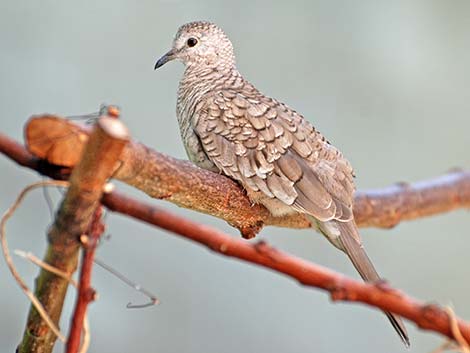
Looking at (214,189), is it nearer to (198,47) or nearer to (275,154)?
(275,154)

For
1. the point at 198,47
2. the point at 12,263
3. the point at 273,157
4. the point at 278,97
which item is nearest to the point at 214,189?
the point at 273,157

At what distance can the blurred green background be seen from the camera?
247 centimetres

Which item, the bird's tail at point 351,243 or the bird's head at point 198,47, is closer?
the bird's tail at point 351,243

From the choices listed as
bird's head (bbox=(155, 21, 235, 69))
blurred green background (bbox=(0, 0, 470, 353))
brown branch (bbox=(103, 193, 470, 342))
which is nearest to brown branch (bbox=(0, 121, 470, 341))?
brown branch (bbox=(103, 193, 470, 342))

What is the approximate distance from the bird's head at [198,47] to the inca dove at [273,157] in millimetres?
132

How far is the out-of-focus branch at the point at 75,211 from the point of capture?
2.65 feet

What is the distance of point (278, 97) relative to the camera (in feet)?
9.48

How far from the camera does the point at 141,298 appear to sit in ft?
7.98

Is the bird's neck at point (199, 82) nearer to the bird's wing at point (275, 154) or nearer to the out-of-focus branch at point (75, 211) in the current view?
the bird's wing at point (275, 154)

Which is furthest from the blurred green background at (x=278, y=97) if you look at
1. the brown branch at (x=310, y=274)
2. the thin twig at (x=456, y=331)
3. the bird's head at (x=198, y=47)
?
Result: the thin twig at (x=456, y=331)

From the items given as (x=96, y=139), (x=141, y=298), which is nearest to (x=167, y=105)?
(x=141, y=298)

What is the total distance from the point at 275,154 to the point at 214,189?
0.25 meters

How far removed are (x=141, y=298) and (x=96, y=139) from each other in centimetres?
169

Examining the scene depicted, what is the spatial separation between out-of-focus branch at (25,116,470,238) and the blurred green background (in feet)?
2.81
